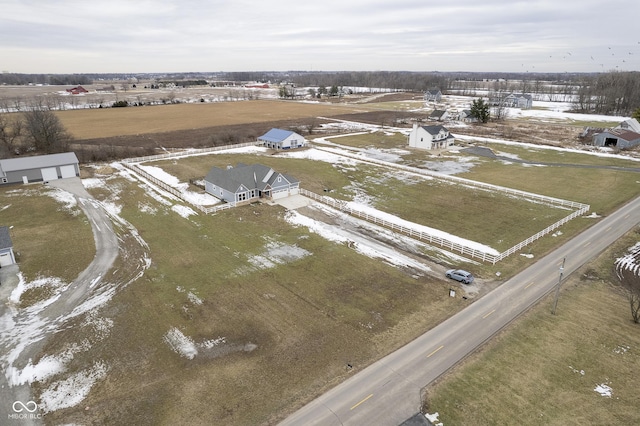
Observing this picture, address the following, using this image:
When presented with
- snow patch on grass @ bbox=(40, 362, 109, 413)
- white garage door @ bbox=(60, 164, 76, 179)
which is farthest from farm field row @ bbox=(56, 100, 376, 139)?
snow patch on grass @ bbox=(40, 362, 109, 413)

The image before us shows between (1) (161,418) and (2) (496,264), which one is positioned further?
(2) (496,264)

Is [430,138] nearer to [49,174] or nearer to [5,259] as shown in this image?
[49,174]

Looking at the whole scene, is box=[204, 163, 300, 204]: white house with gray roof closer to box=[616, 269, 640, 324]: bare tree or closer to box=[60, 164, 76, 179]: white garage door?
box=[60, 164, 76, 179]: white garage door

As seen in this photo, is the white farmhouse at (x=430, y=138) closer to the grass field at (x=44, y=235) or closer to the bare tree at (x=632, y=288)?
the bare tree at (x=632, y=288)

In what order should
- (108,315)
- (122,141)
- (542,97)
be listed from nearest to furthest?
(108,315) < (122,141) < (542,97)

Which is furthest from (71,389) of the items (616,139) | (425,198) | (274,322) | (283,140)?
(616,139)

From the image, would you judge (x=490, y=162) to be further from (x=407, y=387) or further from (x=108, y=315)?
(x=108, y=315)

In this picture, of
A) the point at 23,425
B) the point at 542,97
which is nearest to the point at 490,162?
the point at 23,425

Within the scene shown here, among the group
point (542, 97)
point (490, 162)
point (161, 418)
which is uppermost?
point (542, 97)
